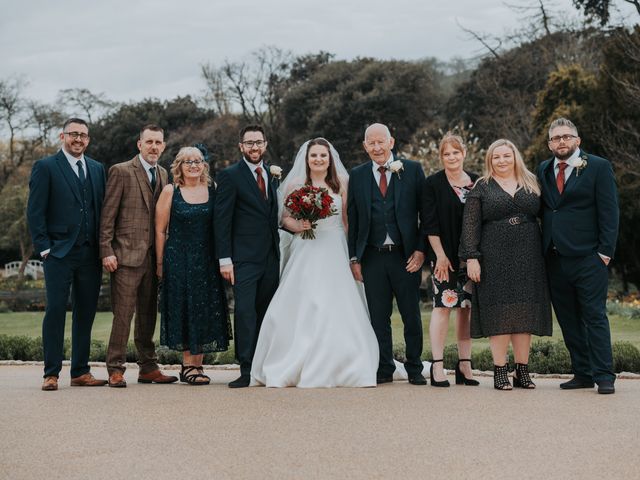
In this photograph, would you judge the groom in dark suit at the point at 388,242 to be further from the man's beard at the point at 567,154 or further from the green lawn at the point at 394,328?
the green lawn at the point at 394,328

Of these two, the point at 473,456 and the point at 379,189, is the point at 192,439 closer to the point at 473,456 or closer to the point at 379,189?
the point at 473,456

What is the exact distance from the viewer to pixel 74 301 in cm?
776

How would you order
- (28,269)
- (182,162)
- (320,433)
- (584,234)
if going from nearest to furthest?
(320,433) < (584,234) < (182,162) < (28,269)

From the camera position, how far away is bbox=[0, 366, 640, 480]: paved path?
4.50 meters

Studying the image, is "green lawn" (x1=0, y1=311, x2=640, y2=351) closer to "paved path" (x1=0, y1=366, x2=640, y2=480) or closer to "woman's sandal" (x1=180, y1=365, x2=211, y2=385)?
"woman's sandal" (x1=180, y1=365, x2=211, y2=385)

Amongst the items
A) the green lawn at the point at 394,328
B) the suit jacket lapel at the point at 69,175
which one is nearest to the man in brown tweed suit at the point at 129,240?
the suit jacket lapel at the point at 69,175

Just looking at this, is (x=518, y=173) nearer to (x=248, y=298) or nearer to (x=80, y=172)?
(x=248, y=298)

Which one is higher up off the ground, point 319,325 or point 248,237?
point 248,237

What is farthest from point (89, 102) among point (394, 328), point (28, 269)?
point (394, 328)

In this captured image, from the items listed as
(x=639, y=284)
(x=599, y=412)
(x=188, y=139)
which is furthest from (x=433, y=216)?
(x=188, y=139)

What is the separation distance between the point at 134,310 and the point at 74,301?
0.55 meters

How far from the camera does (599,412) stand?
19.5ft

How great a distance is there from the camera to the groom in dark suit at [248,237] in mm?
7645

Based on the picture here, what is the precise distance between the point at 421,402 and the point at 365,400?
1.46ft
